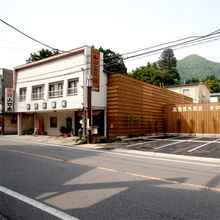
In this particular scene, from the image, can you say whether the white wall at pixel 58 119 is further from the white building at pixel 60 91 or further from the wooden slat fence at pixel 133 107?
the wooden slat fence at pixel 133 107

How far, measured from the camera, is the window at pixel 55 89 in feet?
88.0

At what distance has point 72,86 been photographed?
2555 centimetres

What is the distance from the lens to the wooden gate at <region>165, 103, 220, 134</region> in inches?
1120

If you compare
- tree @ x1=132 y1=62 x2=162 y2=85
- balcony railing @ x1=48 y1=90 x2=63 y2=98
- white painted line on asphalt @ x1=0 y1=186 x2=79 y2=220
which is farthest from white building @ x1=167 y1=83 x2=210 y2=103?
white painted line on asphalt @ x1=0 y1=186 x2=79 y2=220

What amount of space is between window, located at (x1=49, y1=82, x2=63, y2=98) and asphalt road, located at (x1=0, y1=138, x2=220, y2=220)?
17254 mm

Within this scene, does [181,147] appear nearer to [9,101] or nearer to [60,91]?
[60,91]

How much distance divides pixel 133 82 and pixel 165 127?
330 inches

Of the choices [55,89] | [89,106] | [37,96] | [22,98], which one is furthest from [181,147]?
[22,98]

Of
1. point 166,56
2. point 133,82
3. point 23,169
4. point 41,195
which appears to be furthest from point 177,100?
point 166,56

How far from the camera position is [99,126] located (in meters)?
25.2

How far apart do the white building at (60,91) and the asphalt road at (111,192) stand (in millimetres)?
14328

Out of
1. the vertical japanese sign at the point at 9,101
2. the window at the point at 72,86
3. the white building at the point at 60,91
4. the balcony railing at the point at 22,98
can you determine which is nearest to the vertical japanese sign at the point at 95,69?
the white building at the point at 60,91

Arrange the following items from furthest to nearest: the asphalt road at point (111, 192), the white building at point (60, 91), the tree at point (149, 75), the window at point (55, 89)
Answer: the tree at point (149, 75) < the window at point (55, 89) < the white building at point (60, 91) < the asphalt road at point (111, 192)

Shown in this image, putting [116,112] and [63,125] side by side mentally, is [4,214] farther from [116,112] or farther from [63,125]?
[63,125]
